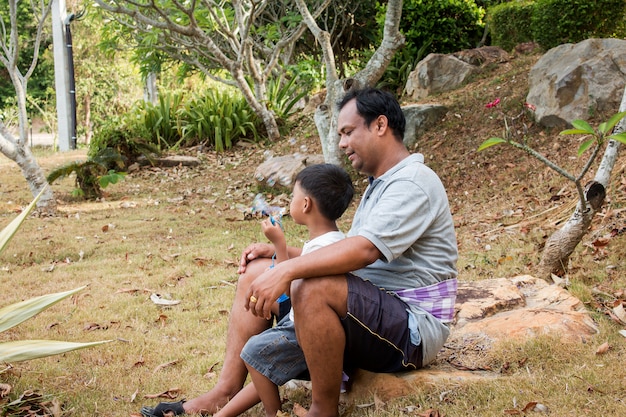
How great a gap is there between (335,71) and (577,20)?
3895 millimetres

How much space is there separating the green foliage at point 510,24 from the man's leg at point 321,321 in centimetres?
1010

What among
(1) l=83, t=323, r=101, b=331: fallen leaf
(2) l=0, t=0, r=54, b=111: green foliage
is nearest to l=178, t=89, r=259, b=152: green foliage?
(1) l=83, t=323, r=101, b=331: fallen leaf

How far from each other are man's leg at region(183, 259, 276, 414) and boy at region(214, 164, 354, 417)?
145mm

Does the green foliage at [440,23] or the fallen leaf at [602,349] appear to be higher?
the green foliage at [440,23]

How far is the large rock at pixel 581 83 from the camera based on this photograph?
26.1ft

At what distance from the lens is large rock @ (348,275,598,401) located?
9.93ft

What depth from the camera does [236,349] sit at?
3.25 meters

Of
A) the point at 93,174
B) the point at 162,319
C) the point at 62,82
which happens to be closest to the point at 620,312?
the point at 162,319

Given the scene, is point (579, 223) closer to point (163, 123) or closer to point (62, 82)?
point (163, 123)

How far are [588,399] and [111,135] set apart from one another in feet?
35.5

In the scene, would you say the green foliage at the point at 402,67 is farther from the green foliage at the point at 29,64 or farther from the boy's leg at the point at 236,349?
the green foliage at the point at 29,64

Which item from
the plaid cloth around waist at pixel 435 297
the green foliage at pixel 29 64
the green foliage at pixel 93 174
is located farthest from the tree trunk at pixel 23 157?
the green foliage at pixel 29 64

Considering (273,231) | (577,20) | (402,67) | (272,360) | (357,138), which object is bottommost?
(272,360)

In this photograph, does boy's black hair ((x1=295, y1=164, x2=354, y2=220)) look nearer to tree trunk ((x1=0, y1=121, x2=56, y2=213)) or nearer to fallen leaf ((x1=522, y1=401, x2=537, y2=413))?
fallen leaf ((x1=522, y1=401, x2=537, y2=413))
